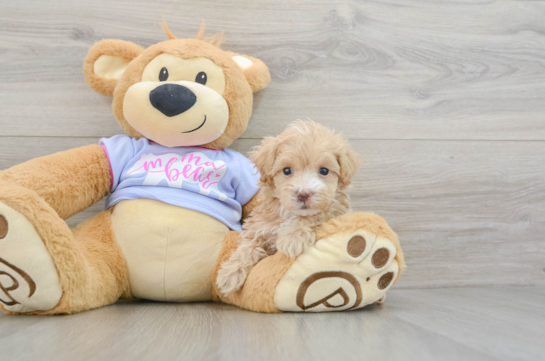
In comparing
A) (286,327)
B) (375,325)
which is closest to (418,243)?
(375,325)

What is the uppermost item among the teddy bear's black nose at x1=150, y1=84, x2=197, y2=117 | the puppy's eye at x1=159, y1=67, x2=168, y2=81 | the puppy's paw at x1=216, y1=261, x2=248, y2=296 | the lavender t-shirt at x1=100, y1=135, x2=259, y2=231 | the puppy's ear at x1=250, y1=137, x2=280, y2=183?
the puppy's eye at x1=159, y1=67, x2=168, y2=81

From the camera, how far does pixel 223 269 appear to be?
0.83 meters

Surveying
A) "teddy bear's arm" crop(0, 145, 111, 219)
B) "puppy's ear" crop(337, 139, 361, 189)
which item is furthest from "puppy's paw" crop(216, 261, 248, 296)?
"teddy bear's arm" crop(0, 145, 111, 219)

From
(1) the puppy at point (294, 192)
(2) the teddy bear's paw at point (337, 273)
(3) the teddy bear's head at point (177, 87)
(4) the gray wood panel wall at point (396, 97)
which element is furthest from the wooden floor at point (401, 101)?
(1) the puppy at point (294, 192)

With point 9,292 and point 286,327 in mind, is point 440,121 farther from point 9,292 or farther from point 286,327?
point 9,292

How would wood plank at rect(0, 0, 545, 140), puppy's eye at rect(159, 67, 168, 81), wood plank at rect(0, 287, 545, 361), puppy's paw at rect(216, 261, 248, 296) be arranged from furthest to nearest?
wood plank at rect(0, 0, 545, 140) < puppy's eye at rect(159, 67, 168, 81) < puppy's paw at rect(216, 261, 248, 296) < wood plank at rect(0, 287, 545, 361)

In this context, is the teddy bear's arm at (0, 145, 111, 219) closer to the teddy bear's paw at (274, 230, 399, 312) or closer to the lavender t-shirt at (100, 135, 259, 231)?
the lavender t-shirt at (100, 135, 259, 231)

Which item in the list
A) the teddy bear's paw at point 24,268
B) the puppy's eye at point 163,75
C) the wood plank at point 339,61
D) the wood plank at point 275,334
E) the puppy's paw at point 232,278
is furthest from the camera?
the wood plank at point 339,61

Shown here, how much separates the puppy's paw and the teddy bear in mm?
24

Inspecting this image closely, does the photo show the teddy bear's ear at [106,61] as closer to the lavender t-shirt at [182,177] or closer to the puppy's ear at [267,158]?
the lavender t-shirt at [182,177]

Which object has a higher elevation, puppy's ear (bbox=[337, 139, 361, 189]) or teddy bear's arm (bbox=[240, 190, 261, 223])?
puppy's ear (bbox=[337, 139, 361, 189])

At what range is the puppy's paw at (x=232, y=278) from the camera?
819 millimetres

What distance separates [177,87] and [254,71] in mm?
230

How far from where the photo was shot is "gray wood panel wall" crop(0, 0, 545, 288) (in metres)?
1.08
